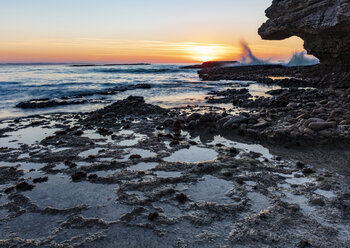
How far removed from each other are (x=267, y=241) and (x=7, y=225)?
442 centimetres

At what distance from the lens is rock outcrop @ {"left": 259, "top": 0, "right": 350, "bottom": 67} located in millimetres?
20895

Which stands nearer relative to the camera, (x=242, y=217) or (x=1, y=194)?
(x=242, y=217)

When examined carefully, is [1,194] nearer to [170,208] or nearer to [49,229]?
[49,229]

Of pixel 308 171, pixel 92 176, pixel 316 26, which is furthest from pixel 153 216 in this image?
pixel 316 26

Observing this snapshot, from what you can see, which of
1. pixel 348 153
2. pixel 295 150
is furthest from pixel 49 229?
pixel 348 153

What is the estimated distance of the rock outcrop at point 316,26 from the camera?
20895mm

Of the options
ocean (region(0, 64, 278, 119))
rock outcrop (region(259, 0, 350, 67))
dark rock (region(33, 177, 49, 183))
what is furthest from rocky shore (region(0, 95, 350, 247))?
rock outcrop (region(259, 0, 350, 67))

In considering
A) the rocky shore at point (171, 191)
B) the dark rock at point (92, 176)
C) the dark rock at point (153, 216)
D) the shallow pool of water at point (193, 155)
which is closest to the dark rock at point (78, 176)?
the rocky shore at point (171, 191)

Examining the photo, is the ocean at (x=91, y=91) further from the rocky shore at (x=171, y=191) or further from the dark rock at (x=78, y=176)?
the dark rock at (x=78, y=176)

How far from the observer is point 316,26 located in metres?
23.0

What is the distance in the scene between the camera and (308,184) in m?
5.68

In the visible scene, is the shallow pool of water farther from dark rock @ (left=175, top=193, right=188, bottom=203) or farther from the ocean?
the ocean

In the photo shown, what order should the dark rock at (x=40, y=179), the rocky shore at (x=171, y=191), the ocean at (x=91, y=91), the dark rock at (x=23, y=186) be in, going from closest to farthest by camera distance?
1. the rocky shore at (x=171, y=191)
2. the dark rock at (x=23, y=186)
3. the dark rock at (x=40, y=179)
4. the ocean at (x=91, y=91)

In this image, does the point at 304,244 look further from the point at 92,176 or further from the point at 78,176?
the point at 78,176
